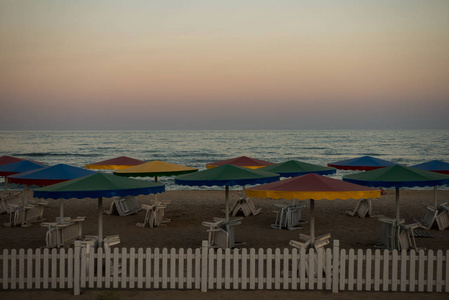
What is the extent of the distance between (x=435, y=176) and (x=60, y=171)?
9215mm

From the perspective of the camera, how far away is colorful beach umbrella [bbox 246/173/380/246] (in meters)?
8.38

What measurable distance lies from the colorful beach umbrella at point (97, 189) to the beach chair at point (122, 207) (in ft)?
28.6

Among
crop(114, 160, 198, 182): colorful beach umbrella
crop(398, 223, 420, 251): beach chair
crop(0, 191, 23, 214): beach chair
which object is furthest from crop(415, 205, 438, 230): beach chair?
crop(0, 191, 23, 214): beach chair

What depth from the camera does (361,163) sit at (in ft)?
53.7

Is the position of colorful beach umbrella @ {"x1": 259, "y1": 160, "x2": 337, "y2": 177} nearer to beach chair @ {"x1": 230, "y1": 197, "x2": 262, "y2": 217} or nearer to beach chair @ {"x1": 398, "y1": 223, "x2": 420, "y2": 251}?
beach chair @ {"x1": 230, "y1": 197, "x2": 262, "y2": 217}

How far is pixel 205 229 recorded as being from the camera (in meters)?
15.1

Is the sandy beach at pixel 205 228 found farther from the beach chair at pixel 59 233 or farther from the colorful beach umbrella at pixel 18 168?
the colorful beach umbrella at pixel 18 168

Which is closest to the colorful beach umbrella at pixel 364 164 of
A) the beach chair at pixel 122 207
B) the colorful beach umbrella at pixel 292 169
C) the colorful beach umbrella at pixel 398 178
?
the colorful beach umbrella at pixel 292 169

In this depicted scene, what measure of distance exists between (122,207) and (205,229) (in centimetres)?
435

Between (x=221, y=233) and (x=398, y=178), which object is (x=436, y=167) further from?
(x=221, y=233)

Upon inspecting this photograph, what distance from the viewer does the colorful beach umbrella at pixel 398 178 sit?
10.5 m

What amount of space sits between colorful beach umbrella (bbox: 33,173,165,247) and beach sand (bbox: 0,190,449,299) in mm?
1783

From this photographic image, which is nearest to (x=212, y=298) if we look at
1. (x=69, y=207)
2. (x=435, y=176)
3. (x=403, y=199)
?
(x=435, y=176)

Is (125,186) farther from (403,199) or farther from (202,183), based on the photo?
(403,199)
